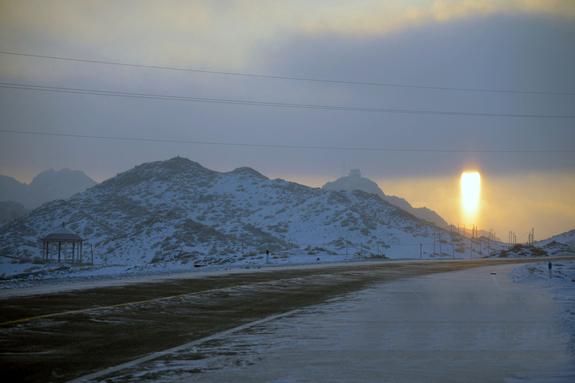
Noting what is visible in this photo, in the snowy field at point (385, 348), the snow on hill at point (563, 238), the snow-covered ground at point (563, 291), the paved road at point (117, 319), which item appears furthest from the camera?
the snow on hill at point (563, 238)

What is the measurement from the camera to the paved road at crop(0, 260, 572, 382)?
9359 millimetres

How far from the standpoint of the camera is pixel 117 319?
14031 mm

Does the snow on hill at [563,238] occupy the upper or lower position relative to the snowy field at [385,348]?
upper

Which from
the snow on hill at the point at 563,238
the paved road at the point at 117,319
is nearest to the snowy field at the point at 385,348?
the paved road at the point at 117,319

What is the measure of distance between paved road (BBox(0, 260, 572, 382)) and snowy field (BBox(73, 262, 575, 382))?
2.58 ft

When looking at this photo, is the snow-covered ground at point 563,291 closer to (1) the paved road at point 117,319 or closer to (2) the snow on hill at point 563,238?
(1) the paved road at point 117,319

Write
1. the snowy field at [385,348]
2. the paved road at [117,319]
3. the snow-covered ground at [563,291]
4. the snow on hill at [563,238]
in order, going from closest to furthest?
the snowy field at [385,348]
the paved road at [117,319]
the snow-covered ground at [563,291]
the snow on hill at [563,238]

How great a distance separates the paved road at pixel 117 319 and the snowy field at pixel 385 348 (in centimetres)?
79

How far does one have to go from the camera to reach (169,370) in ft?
28.5

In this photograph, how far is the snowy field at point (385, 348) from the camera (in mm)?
8406

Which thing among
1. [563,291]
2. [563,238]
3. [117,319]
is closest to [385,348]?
[117,319]

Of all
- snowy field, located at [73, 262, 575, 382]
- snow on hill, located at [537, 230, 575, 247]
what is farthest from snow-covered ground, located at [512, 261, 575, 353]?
snow on hill, located at [537, 230, 575, 247]

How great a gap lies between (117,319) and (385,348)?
246 inches

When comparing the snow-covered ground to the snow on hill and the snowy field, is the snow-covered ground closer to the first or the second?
the snowy field
